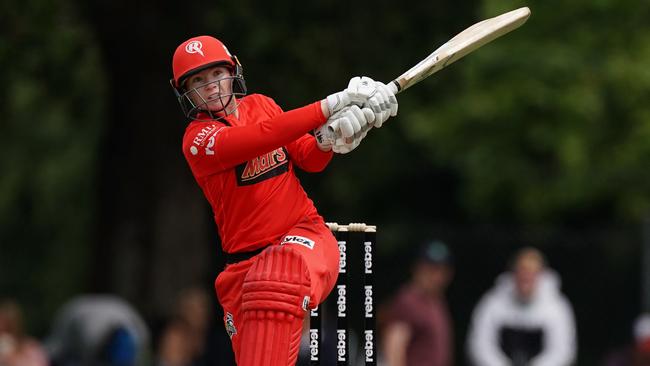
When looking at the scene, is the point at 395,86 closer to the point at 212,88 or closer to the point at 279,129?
the point at 279,129

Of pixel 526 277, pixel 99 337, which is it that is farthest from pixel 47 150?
pixel 526 277

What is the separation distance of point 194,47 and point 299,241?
1007 millimetres

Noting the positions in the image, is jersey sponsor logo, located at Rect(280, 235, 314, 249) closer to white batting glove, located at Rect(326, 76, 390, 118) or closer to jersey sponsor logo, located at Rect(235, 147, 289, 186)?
jersey sponsor logo, located at Rect(235, 147, 289, 186)

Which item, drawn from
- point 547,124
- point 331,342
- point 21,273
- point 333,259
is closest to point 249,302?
point 333,259

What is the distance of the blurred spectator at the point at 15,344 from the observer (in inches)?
492

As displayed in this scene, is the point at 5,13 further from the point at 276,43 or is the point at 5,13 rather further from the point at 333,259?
the point at 333,259

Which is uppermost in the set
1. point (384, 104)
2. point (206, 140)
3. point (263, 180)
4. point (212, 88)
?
point (212, 88)

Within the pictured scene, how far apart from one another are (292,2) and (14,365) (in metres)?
4.29

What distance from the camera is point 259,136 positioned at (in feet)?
21.4

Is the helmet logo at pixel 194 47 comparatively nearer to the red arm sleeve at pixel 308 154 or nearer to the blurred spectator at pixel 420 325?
the red arm sleeve at pixel 308 154

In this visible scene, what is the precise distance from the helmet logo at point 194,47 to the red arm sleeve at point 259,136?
0.40 meters

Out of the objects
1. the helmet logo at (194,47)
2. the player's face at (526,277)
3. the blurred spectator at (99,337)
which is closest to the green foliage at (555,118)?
the player's face at (526,277)

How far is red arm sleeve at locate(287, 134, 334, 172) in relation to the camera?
6.94 metres

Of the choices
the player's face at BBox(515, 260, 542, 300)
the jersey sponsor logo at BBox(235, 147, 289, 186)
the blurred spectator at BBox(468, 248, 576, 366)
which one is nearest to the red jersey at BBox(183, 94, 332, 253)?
the jersey sponsor logo at BBox(235, 147, 289, 186)
